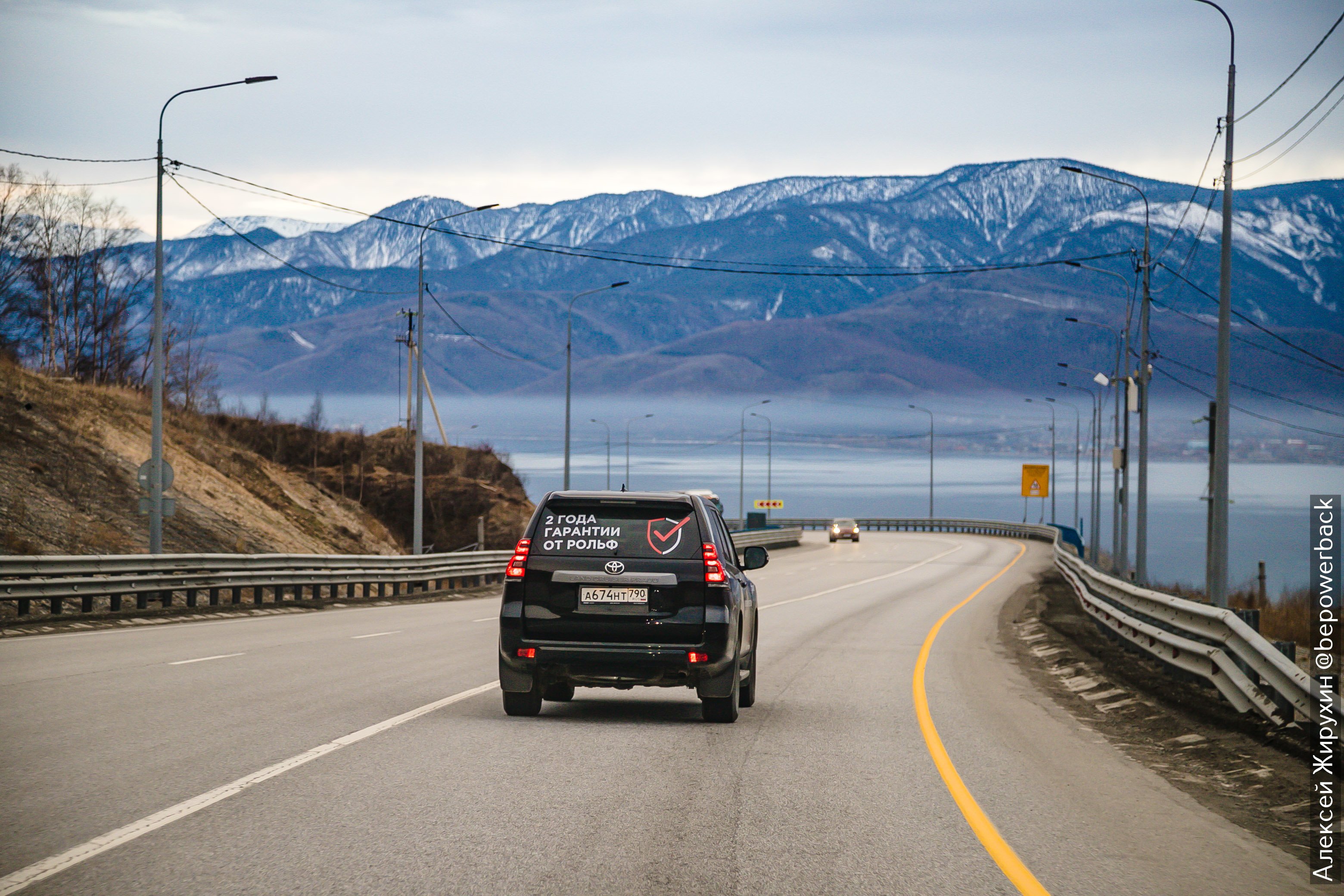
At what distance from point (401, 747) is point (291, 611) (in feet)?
59.6

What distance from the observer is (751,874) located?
6773 millimetres

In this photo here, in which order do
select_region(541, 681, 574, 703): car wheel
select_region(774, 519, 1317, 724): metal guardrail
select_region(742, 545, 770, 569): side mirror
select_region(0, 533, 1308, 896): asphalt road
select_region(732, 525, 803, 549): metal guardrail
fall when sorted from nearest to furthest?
select_region(0, 533, 1308, 896): asphalt road
select_region(774, 519, 1317, 724): metal guardrail
select_region(541, 681, 574, 703): car wheel
select_region(742, 545, 770, 569): side mirror
select_region(732, 525, 803, 549): metal guardrail

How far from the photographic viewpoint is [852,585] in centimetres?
4331

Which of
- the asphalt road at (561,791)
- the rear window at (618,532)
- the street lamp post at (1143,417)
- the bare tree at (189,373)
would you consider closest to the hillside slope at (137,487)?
the bare tree at (189,373)

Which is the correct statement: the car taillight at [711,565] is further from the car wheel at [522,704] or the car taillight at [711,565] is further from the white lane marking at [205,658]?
the white lane marking at [205,658]

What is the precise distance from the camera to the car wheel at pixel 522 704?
11.9 m

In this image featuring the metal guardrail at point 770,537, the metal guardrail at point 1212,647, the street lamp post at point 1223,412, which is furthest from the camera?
the metal guardrail at point 770,537

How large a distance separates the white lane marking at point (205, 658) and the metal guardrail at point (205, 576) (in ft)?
17.0

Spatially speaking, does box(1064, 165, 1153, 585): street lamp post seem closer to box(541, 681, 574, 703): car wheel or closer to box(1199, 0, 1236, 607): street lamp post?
box(1199, 0, 1236, 607): street lamp post

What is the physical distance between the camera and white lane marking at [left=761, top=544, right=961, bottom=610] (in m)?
33.1

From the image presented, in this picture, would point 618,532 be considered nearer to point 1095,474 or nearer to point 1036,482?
Answer: point 1095,474

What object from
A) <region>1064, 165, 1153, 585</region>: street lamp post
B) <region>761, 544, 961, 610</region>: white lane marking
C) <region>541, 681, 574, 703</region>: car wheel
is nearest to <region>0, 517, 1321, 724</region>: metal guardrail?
<region>1064, 165, 1153, 585</region>: street lamp post

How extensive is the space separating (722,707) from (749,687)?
5.29 ft

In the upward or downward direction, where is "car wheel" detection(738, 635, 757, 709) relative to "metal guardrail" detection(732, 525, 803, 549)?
upward
